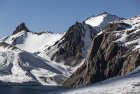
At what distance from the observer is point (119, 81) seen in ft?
297

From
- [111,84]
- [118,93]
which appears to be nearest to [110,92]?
[118,93]

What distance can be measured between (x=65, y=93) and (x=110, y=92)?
13.6 meters

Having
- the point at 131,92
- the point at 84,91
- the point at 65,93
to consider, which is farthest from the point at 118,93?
the point at 65,93

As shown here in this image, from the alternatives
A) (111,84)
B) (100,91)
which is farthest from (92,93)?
(111,84)

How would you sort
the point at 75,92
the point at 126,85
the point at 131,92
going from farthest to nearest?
the point at 75,92 → the point at 126,85 → the point at 131,92

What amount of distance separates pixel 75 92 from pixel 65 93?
158 inches

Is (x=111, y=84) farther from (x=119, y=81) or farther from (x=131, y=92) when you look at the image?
(x=131, y=92)

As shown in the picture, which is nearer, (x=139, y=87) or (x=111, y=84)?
(x=139, y=87)

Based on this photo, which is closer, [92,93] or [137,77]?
[92,93]

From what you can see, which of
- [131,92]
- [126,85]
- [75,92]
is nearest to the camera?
[131,92]

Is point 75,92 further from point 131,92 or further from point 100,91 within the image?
point 131,92

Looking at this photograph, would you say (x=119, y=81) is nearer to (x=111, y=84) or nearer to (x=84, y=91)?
(x=111, y=84)

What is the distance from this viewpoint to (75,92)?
8994 cm

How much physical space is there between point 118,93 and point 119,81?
10.5m
